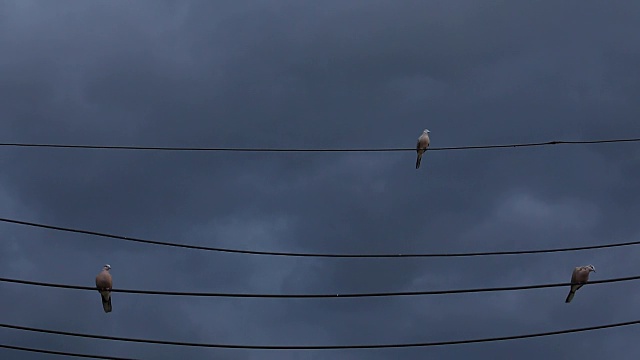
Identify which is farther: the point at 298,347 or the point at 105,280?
the point at 105,280

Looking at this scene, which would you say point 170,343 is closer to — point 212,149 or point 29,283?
point 29,283

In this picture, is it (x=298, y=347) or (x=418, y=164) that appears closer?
(x=298, y=347)

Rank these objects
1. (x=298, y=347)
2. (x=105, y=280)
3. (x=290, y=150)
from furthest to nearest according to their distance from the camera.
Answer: (x=105, y=280) < (x=290, y=150) < (x=298, y=347)

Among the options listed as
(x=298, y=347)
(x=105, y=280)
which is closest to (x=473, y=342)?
(x=298, y=347)

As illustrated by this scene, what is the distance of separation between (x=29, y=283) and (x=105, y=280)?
8.84 metres

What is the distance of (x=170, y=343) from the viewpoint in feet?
45.5

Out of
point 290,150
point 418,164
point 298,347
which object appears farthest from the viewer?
point 418,164

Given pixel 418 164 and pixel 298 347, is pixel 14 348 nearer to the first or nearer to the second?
pixel 298 347

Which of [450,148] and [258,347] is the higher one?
[450,148]

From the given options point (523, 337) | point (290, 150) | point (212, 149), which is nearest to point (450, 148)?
point (290, 150)

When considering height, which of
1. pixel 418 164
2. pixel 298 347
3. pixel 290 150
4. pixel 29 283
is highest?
pixel 418 164

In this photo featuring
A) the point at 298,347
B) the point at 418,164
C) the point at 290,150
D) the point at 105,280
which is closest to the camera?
the point at 298,347

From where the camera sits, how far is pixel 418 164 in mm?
31750

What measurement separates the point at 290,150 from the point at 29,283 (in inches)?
213
